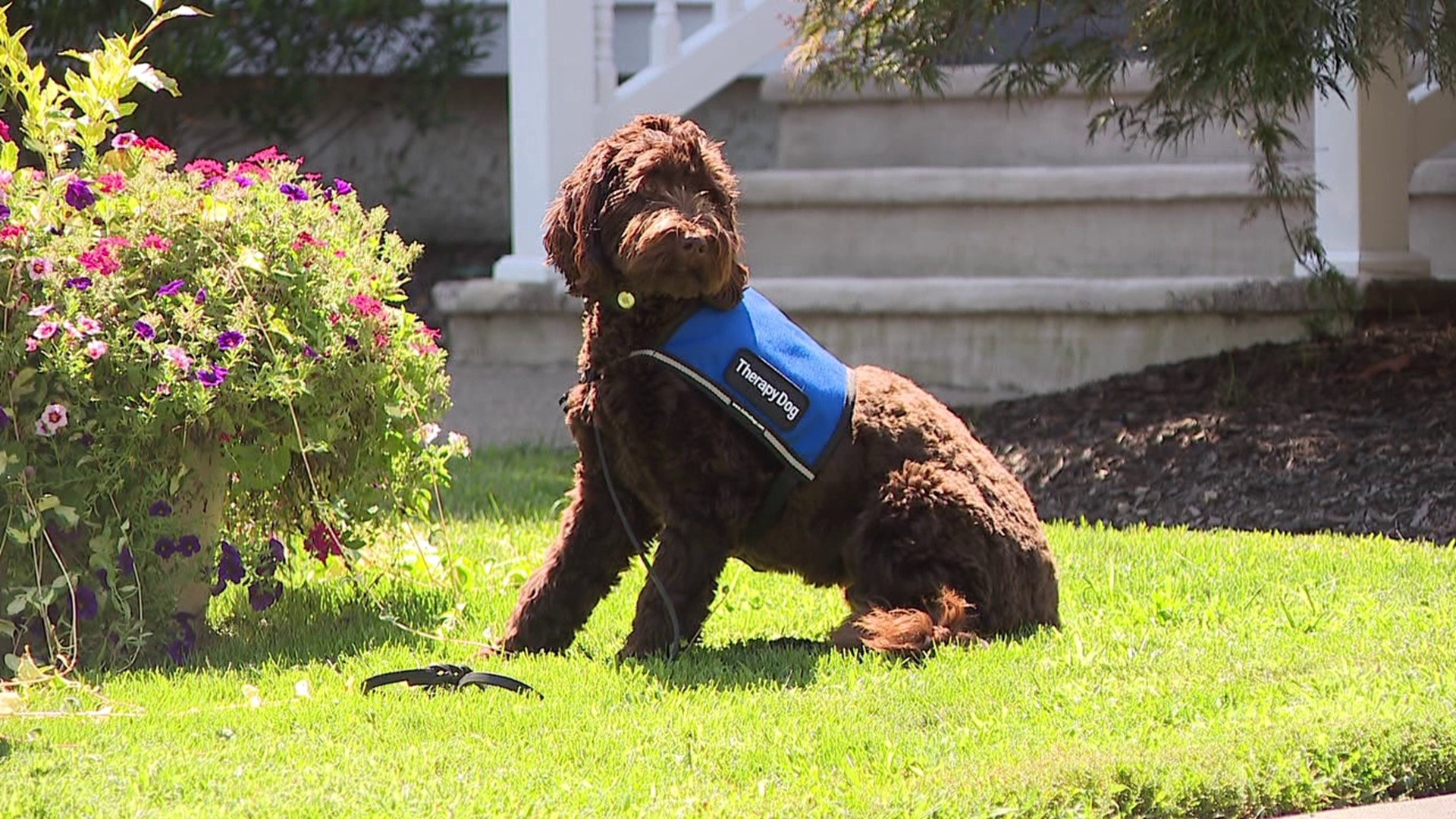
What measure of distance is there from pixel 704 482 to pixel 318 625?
122 centimetres

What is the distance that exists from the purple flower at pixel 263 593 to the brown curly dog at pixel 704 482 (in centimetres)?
64

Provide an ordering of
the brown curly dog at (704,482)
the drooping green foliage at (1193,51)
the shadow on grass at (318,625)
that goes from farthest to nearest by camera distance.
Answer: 1. the drooping green foliage at (1193,51)
2. the shadow on grass at (318,625)
3. the brown curly dog at (704,482)

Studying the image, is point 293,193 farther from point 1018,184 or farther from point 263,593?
point 1018,184

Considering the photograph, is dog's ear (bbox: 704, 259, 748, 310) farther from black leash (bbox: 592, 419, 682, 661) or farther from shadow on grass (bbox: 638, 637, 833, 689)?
shadow on grass (bbox: 638, 637, 833, 689)

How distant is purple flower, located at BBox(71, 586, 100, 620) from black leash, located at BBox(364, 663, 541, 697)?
2.37 feet

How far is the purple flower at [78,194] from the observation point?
4453 mm

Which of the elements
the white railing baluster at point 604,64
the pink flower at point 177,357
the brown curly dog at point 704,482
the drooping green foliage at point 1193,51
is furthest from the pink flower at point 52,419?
the white railing baluster at point 604,64

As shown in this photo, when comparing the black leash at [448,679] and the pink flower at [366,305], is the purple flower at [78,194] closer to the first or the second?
the pink flower at [366,305]

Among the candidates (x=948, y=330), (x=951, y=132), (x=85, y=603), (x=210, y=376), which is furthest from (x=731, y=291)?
(x=951, y=132)

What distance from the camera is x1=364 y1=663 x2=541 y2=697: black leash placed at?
4.02 meters

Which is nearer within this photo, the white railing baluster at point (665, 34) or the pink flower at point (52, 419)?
the pink flower at point (52, 419)

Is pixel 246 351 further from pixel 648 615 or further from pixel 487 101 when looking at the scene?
pixel 487 101

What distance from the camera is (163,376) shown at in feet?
14.0

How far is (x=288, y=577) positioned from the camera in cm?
523
